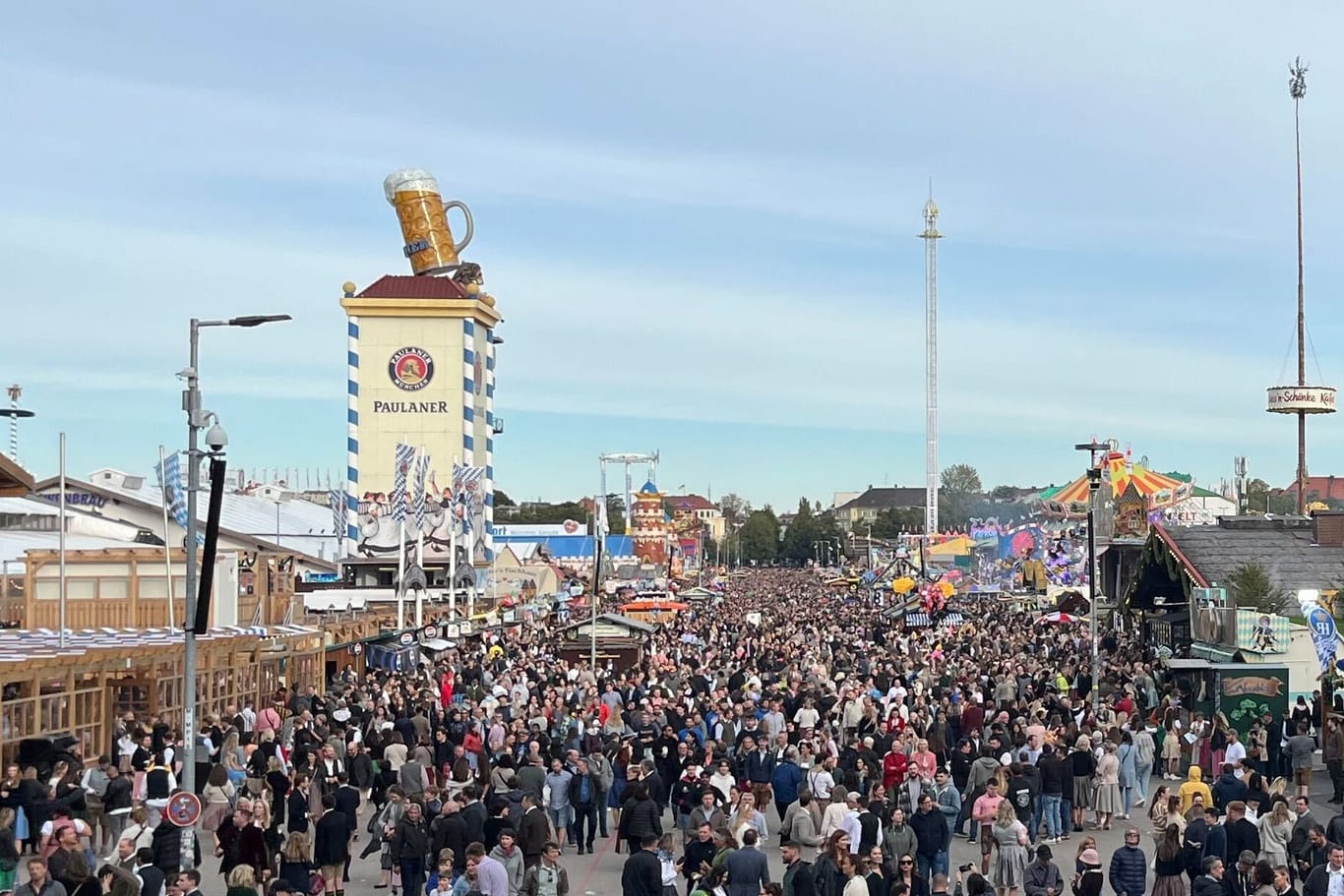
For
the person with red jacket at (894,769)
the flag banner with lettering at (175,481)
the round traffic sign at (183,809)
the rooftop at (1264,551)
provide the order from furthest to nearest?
1. the rooftop at (1264,551)
2. the flag banner with lettering at (175,481)
3. the person with red jacket at (894,769)
4. the round traffic sign at (183,809)

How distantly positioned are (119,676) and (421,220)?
65.1 meters

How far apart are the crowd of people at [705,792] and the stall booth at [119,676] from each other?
751 mm

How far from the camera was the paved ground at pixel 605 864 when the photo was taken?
17545mm

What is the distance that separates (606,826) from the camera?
Result: 2042cm

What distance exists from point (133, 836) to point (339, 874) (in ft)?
8.46

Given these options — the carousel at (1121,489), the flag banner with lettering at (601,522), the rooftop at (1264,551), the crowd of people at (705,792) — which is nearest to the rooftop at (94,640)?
the crowd of people at (705,792)

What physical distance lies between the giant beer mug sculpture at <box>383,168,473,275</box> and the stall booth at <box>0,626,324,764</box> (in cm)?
5828

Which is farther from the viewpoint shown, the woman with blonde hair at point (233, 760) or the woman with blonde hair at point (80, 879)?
the woman with blonde hair at point (233, 760)

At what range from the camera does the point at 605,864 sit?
19.0 meters

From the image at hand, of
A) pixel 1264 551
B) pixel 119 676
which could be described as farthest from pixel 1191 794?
pixel 1264 551

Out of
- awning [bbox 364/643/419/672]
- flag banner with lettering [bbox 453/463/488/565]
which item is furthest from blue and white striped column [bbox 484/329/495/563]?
awning [bbox 364/643/419/672]

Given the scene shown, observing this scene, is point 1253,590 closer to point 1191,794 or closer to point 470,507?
point 1191,794

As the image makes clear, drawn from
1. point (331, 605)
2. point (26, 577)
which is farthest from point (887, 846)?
point (331, 605)

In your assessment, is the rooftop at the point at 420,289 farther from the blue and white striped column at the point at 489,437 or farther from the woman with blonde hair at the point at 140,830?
the woman with blonde hair at the point at 140,830
